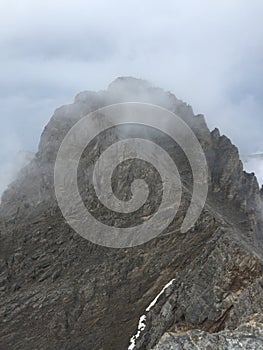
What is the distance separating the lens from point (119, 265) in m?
57.2

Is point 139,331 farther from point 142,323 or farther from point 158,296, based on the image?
point 158,296

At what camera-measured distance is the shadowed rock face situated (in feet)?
156

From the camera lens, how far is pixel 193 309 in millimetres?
47062

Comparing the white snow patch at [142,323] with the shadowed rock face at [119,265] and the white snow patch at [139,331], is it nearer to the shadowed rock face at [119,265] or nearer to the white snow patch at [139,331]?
the white snow patch at [139,331]

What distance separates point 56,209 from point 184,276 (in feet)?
72.2

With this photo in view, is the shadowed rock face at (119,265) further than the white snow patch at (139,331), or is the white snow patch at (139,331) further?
the white snow patch at (139,331)

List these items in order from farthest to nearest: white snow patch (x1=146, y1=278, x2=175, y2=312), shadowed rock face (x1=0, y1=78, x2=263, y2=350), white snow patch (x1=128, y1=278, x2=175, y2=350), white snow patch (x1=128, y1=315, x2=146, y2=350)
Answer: white snow patch (x1=146, y1=278, x2=175, y2=312) < white snow patch (x1=128, y1=278, x2=175, y2=350) < white snow patch (x1=128, y1=315, x2=146, y2=350) < shadowed rock face (x1=0, y1=78, x2=263, y2=350)

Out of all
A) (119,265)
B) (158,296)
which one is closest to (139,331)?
(158,296)

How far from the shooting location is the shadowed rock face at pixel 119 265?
156ft

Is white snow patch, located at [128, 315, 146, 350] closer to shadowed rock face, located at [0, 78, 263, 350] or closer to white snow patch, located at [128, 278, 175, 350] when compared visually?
white snow patch, located at [128, 278, 175, 350]

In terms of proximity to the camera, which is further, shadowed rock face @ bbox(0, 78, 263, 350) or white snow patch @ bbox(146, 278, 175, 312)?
white snow patch @ bbox(146, 278, 175, 312)

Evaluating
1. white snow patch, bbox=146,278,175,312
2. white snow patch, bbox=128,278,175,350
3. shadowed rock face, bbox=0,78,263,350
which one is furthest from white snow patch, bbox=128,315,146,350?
white snow patch, bbox=146,278,175,312

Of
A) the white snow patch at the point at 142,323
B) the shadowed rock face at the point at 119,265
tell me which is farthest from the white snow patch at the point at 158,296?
the shadowed rock face at the point at 119,265

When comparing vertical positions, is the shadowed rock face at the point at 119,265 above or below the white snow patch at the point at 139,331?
above
